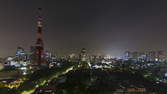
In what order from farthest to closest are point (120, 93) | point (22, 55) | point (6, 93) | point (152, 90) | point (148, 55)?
1. point (148, 55)
2. point (22, 55)
3. point (152, 90)
4. point (6, 93)
5. point (120, 93)

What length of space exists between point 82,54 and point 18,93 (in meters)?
48.6

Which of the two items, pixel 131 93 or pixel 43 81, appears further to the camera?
pixel 43 81

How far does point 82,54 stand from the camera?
220 feet

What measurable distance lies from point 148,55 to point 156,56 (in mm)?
2313

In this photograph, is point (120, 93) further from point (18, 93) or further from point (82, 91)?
point (18, 93)

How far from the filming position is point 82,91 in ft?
52.0

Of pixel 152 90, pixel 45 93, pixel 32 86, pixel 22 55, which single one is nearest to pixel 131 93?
pixel 152 90

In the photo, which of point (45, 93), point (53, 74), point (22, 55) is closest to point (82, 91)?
point (45, 93)

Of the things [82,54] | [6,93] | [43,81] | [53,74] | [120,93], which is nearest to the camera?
[120,93]

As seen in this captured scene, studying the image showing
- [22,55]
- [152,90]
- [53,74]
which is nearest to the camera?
[152,90]

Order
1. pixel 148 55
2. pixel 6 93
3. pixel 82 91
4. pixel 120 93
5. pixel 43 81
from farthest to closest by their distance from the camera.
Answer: pixel 148 55
pixel 43 81
pixel 6 93
pixel 120 93
pixel 82 91

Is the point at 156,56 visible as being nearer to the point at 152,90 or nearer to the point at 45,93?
the point at 152,90

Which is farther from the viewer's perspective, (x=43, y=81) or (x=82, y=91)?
(x=43, y=81)

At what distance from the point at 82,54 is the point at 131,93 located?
49.2 meters
